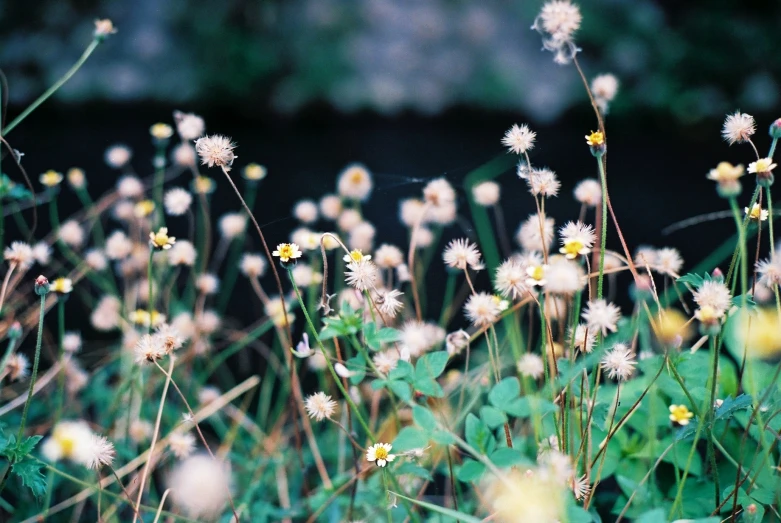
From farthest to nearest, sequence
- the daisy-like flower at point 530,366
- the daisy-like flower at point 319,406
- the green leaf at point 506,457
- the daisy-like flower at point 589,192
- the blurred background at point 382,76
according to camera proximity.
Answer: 1. the blurred background at point 382,76
2. the daisy-like flower at point 589,192
3. the daisy-like flower at point 530,366
4. the daisy-like flower at point 319,406
5. the green leaf at point 506,457

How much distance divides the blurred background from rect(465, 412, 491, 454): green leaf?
195 centimetres

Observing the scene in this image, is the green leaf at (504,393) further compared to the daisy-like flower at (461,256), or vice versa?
the daisy-like flower at (461,256)

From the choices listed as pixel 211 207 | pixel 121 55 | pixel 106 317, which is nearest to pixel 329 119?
pixel 121 55

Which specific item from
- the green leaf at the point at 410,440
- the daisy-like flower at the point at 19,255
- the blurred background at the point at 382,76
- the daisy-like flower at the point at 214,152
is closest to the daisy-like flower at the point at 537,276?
the green leaf at the point at 410,440

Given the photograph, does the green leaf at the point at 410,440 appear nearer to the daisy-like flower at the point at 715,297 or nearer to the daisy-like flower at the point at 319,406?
the daisy-like flower at the point at 319,406

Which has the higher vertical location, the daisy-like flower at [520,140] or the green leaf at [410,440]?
the daisy-like flower at [520,140]

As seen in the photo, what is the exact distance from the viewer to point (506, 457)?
494mm

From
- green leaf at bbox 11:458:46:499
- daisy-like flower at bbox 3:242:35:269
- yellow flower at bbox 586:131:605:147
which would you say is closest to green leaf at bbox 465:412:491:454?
yellow flower at bbox 586:131:605:147

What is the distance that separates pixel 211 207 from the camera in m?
1.99

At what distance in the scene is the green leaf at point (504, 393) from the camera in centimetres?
52

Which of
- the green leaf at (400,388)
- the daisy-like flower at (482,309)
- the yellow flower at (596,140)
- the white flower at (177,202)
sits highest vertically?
the white flower at (177,202)

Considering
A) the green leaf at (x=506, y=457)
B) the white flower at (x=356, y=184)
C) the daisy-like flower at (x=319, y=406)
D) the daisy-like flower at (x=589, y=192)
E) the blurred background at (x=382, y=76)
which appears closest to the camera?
the green leaf at (x=506, y=457)

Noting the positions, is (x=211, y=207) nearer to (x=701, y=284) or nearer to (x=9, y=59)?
(x=701, y=284)

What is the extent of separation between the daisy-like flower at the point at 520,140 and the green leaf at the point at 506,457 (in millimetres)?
256
